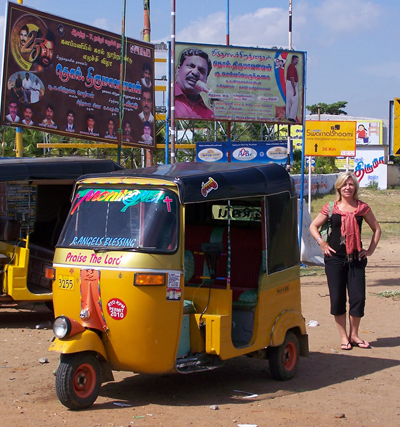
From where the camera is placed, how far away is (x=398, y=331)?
864 cm

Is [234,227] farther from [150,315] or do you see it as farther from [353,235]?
[150,315]

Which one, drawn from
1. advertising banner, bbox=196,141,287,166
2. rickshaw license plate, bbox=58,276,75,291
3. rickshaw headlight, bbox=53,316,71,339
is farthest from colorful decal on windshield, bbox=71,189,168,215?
advertising banner, bbox=196,141,287,166

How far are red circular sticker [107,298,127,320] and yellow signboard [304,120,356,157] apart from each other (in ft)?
41.9

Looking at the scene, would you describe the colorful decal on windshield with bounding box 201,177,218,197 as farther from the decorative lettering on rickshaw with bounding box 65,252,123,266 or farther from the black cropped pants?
the black cropped pants

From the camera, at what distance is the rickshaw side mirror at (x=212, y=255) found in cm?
557

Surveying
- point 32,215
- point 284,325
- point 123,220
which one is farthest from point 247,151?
point 123,220

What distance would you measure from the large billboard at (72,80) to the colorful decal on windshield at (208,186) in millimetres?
6890

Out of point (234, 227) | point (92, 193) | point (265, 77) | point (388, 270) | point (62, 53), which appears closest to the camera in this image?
point (92, 193)

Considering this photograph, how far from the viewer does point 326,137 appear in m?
17.2

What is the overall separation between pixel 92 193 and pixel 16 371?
2249 mm

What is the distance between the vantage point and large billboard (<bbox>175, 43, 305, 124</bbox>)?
15047 mm

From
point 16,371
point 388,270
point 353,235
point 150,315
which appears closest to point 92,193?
point 150,315

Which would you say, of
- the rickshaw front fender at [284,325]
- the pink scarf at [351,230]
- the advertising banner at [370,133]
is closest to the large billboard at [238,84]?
the pink scarf at [351,230]

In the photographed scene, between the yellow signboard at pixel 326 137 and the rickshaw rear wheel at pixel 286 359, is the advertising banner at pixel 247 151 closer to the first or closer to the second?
the yellow signboard at pixel 326 137
